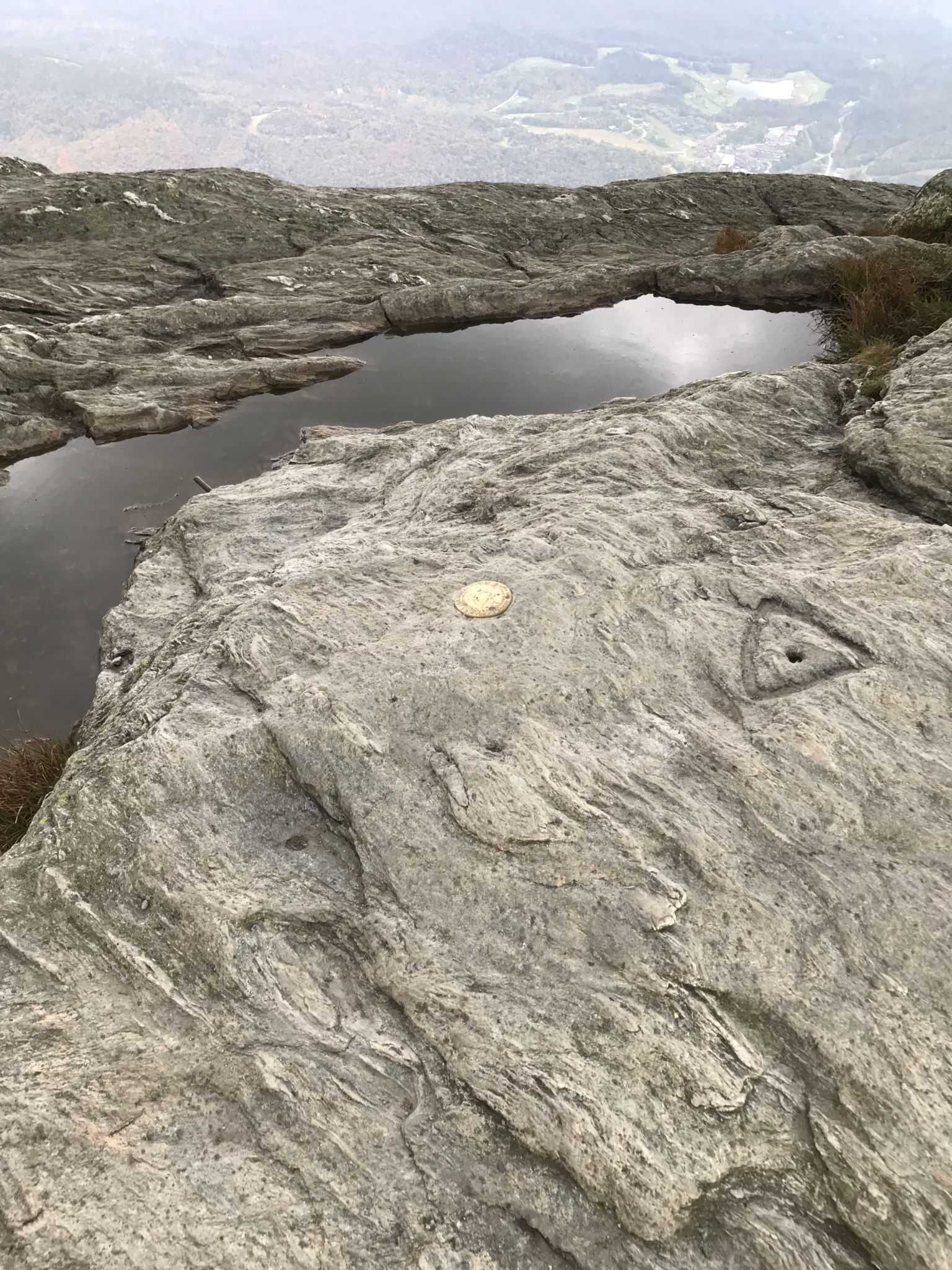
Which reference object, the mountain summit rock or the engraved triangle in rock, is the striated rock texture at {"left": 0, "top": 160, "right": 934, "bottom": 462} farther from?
the engraved triangle in rock

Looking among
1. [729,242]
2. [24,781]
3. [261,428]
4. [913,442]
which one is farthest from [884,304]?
[24,781]

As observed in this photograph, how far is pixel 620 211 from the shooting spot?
101 feet

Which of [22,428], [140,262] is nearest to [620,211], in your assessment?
[140,262]

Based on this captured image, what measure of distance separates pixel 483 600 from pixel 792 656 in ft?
13.5

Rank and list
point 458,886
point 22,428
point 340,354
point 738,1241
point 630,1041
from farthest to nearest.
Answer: point 340,354 < point 22,428 < point 458,886 < point 630,1041 < point 738,1241

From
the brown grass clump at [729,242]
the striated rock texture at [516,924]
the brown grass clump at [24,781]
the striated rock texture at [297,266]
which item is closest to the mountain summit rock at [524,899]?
the striated rock texture at [516,924]

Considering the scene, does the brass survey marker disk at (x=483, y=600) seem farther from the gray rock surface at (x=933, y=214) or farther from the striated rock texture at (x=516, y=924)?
the gray rock surface at (x=933, y=214)

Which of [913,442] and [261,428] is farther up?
[913,442]

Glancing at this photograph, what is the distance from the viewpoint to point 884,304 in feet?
66.9

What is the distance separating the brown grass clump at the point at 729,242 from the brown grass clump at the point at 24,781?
27.4 meters

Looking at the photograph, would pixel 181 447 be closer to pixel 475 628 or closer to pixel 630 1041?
pixel 475 628

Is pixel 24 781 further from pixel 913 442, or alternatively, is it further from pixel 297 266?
pixel 297 266

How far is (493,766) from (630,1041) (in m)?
3.00

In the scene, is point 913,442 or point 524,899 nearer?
point 524,899
